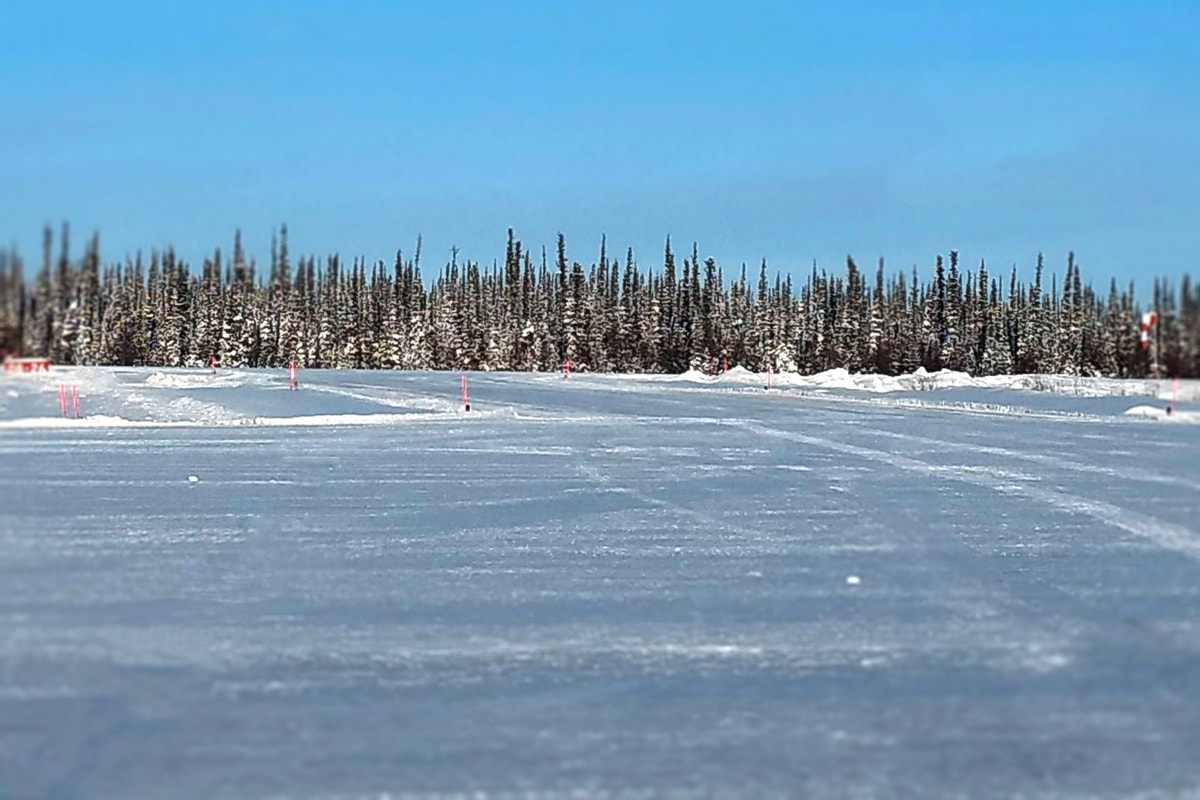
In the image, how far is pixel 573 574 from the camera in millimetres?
6156

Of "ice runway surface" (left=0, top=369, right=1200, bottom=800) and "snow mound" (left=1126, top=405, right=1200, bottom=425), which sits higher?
"snow mound" (left=1126, top=405, right=1200, bottom=425)

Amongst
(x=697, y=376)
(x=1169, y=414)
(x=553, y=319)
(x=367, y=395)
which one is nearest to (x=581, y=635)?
(x=553, y=319)

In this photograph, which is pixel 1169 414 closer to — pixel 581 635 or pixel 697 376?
pixel 697 376

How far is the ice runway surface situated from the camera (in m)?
3.29

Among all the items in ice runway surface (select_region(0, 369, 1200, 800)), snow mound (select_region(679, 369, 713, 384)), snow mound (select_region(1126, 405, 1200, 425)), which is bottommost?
ice runway surface (select_region(0, 369, 1200, 800))

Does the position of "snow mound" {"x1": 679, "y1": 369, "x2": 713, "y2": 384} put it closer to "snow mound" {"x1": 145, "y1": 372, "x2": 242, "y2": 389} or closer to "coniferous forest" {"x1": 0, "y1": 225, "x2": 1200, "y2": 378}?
"coniferous forest" {"x1": 0, "y1": 225, "x2": 1200, "y2": 378}

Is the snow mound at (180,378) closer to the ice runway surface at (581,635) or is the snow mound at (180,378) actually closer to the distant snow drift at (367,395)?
the distant snow drift at (367,395)

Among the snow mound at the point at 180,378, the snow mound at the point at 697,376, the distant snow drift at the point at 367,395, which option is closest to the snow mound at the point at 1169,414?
the distant snow drift at the point at 367,395

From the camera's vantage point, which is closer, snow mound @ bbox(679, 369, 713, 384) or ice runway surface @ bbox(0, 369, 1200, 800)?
ice runway surface @ bbox(0, 369, 1200, 800)

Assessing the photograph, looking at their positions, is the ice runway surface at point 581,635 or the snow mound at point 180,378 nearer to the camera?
the ice runway surface at point 581,635

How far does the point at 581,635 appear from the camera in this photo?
4.85 metres

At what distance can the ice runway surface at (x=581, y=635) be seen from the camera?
Result: 10.8 feet

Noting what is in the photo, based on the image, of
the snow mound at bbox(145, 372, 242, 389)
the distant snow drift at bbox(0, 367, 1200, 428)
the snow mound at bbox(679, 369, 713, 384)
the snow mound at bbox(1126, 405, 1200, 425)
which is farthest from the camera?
the snow mound at bbox(679, 369, 713, 384)

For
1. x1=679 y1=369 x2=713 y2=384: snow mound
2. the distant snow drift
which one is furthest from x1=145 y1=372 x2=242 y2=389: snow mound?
x1=679 y1=369 x2=713 y2=384: snow mound
